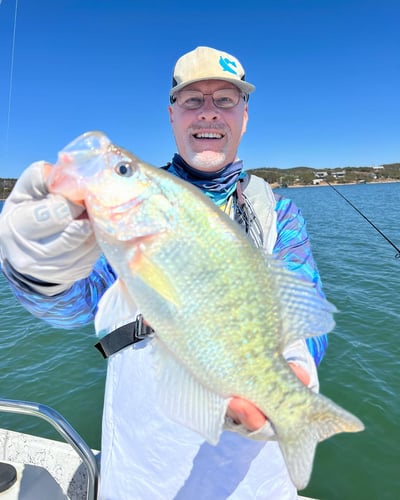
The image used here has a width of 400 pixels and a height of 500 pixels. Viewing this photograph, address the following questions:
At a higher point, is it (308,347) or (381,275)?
(308,347)

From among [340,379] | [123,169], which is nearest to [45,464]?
[123,169]

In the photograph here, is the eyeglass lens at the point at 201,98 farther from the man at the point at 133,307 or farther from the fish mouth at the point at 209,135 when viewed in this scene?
the fish mouth at the point at 209,135

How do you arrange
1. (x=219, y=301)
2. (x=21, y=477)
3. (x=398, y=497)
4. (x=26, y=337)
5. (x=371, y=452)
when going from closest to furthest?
(x=219, y=301) < (x=21, y=477) < (x=398, y=497) < (x=371, y=452) < (x=26, y=337)

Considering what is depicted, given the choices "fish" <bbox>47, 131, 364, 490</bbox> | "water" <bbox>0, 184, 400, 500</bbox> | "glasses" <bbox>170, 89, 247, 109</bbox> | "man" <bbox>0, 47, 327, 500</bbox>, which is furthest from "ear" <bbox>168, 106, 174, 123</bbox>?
"water" <bbox>0, 184, 400, 500</bbox>

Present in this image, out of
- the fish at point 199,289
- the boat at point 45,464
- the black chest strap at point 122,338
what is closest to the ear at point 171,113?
the fish at point 199,289

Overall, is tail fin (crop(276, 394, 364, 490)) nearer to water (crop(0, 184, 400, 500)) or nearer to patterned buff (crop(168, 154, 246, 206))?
patterned buff (crop(168, 154, 246, 206))

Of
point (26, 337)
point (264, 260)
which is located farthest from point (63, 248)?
point (26, 337)

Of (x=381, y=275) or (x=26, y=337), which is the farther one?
(x=381, y=275)

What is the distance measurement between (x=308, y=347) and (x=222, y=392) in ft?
2.84

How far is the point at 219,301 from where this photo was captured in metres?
1.66

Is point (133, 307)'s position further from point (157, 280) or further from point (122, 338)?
point (122, 338)

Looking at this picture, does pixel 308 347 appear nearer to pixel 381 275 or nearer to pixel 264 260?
pixel 264 260

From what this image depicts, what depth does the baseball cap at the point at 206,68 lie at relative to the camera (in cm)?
273

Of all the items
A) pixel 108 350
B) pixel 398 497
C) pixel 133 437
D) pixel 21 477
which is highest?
pixel 108 350
